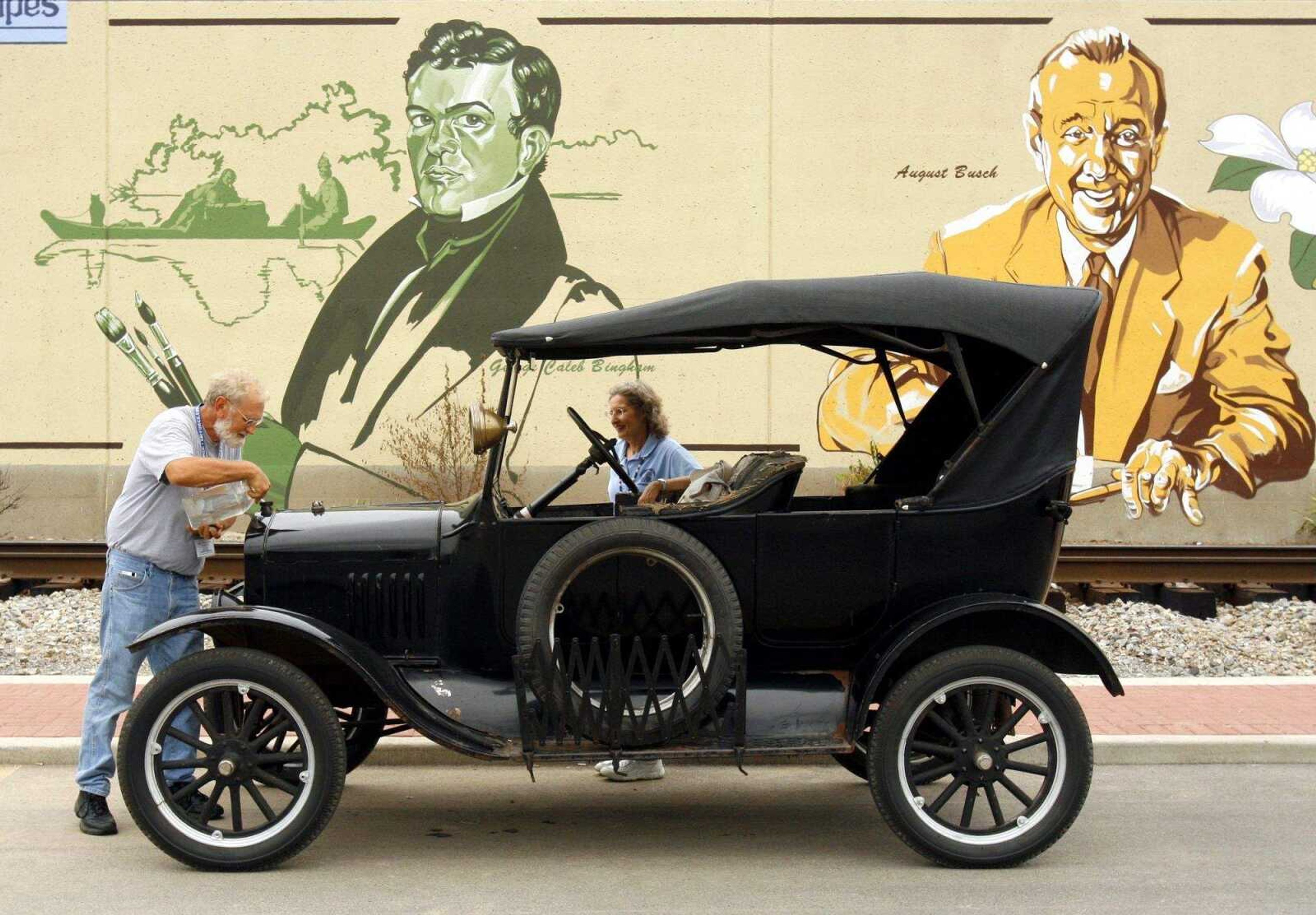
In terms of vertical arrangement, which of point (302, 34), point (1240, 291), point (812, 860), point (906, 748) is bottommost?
point (812, 860)

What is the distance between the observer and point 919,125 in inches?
514

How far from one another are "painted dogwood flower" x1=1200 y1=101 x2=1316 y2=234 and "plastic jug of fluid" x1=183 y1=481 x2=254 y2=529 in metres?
11.3

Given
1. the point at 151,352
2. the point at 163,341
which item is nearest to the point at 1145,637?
the point at 163,341

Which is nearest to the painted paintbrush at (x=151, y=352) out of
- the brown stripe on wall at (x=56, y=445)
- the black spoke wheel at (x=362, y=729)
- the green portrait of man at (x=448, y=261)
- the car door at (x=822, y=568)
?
the brown stripe on wall at (x=56, y=445)

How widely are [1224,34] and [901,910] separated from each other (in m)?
11.5

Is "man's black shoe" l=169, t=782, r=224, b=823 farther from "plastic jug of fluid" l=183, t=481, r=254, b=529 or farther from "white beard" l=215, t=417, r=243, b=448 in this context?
"white beard" l=215, t=417, r=243, b=448

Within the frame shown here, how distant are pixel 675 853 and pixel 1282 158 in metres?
11.1

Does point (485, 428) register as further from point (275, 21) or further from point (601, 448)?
point (275, 21)

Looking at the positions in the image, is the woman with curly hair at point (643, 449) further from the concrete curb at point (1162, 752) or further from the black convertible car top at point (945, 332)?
the black convertible car top at point (945, 332)

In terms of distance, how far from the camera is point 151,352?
520 inches

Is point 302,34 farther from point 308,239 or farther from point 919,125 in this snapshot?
point 919,125

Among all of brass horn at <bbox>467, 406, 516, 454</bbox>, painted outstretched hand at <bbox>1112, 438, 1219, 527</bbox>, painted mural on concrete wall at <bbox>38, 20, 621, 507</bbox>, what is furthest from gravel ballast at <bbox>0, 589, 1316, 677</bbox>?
brass horn at <bbox>467, 406, 516, 454</bbox>

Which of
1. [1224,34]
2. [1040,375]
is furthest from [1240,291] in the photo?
[1040,375]

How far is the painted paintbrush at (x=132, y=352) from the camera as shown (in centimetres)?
1317
